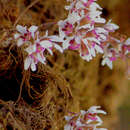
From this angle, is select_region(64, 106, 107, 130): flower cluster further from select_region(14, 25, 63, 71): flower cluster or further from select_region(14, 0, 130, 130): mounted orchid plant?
select_region(14, 25, 63, 71): flower cluster

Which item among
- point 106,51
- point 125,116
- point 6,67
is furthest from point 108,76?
point 125,116

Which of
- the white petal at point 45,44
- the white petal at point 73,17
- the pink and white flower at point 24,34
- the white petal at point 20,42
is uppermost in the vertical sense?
the white petal at point 73,17

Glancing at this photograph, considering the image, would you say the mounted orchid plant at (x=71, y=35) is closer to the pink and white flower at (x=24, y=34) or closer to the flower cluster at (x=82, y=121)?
the pink and white flower at (x=24, y=34)

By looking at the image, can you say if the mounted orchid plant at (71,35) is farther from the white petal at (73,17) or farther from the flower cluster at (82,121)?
the flower cluster at (82,121)

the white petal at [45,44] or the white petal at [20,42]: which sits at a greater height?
the white petal at [20,42]

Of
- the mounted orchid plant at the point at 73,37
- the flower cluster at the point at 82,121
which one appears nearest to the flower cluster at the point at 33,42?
the mounted orchid plant at the point at 73,37

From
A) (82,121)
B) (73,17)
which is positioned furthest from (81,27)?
(82,121)

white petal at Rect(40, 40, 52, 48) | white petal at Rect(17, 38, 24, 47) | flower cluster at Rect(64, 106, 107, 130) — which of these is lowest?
flower cluster at Rect(64, 106, 107, 130)

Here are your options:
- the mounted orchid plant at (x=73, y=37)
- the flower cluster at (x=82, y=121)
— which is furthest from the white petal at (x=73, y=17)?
the flower cluster at (x=82, y=121)

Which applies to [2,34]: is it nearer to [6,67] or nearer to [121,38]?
[6,67]

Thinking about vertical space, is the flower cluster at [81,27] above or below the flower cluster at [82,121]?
above

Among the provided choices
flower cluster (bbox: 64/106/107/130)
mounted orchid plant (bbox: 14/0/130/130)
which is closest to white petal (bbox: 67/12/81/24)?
mounted orchid plant (bbox: 14/0/130/130)
